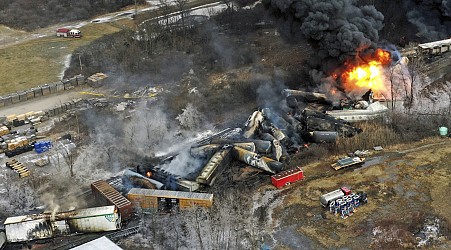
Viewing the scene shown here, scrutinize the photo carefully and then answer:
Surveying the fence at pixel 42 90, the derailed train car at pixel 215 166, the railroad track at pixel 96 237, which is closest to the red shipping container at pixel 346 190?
the derailed train car at pixel 215 166

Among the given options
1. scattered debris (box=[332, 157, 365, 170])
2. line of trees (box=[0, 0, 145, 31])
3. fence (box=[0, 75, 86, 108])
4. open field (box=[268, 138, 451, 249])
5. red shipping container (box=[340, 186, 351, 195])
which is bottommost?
open field (box=[268, 138, 451, 249])

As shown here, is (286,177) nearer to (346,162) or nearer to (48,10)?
(346,162)

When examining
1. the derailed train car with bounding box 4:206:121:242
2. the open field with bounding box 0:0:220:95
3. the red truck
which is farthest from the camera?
the open field with bounding box 0:0:220:95

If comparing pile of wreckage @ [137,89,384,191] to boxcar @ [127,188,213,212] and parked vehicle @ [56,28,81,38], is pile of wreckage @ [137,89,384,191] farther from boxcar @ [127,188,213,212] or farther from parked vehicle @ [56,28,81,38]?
parked vehicle @ [56,28,81,38]

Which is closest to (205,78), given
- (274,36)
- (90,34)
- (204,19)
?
(274,36)

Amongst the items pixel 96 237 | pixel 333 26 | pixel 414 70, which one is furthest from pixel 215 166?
pixel 414 70

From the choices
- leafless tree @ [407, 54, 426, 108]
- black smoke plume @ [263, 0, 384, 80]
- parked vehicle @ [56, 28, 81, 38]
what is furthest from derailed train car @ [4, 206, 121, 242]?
parked vehicle @ [56, 28, 81, 38]

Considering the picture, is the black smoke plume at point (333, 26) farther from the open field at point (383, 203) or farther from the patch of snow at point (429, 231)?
the patch of snow at point (429, 231)
